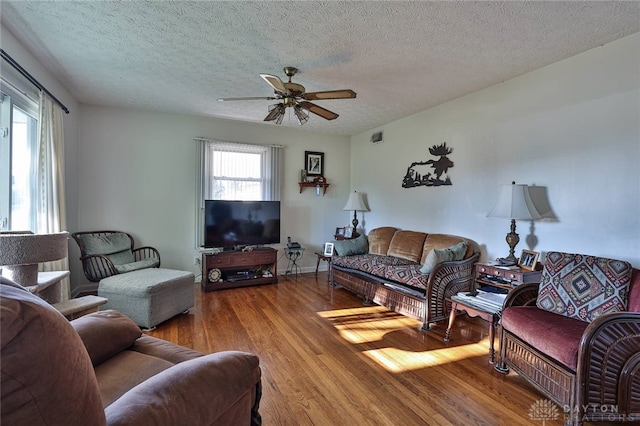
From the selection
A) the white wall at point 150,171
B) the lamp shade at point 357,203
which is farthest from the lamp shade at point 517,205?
the white wall at point 150,171

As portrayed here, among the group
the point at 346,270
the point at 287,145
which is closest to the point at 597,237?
the point at 346,270

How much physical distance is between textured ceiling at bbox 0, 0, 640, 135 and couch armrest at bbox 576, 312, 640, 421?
2.00 metres

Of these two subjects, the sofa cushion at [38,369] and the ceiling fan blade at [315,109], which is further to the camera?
the ceiling fan blade at [315,109]

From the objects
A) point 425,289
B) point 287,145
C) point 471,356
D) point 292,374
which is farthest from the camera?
point 287,145

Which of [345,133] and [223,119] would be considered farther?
[345,133]

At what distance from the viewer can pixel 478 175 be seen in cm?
358

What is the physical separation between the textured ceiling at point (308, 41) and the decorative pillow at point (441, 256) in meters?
1.80

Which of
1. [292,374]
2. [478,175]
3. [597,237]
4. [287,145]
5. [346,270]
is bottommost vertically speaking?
[292,374]

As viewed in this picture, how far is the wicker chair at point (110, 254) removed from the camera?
3618mm

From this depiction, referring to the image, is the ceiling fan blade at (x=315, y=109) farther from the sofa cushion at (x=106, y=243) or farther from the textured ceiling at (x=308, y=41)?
the sofa cushion at (x=106, y=243)

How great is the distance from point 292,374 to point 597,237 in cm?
270

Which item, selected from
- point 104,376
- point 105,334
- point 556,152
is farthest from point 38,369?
point 556,152

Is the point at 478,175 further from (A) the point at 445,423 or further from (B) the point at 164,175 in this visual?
(B) the point at 164,175

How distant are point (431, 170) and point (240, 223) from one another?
2.88m
